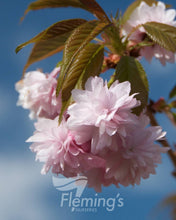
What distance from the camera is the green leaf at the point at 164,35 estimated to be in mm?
813

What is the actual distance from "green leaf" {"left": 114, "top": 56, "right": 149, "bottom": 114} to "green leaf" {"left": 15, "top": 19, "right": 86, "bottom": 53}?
7.0 inches

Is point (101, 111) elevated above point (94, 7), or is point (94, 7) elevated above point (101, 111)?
point (94, 7)

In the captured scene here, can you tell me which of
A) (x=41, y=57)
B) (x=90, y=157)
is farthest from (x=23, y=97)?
(x=90, y=157)

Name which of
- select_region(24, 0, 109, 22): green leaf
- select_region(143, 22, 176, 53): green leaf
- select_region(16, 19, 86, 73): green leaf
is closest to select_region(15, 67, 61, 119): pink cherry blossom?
select_region(16, 19, 86, 73): green leaf

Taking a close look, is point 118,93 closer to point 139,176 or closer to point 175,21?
point 139,176

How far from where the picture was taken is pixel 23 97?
47.8 inches

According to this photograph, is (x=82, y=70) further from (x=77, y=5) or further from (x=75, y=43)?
(x=77, y=5)

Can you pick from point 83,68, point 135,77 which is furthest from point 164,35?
point 83,68

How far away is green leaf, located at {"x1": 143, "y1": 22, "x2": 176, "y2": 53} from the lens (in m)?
0.81

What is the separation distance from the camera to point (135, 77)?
Result: 2.71 ft

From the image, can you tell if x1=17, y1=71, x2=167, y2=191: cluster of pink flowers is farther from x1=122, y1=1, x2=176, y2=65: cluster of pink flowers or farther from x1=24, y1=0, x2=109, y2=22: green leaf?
x1=122, y1=1, x2=176, y2=65: cluster of pink flowers

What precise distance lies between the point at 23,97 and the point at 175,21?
677 mm

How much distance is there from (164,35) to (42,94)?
46 cm

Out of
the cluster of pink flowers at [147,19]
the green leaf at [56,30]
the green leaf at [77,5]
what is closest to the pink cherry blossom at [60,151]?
the green leaf at [56,30]
